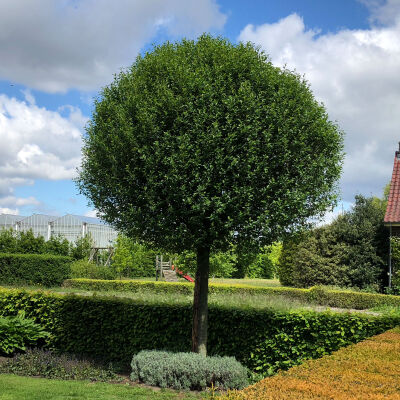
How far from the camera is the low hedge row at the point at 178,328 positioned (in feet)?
28.6

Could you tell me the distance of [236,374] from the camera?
8.20m

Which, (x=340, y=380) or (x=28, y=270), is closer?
(x=340, y=380)

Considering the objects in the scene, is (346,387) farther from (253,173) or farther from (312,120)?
(312,120)

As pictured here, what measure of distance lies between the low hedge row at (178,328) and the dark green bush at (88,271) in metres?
12.6

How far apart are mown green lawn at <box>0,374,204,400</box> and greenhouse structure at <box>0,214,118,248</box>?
23.0 metres

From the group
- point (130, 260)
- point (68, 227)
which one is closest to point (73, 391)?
point (130, 260)

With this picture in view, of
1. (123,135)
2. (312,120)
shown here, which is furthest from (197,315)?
(312,120)

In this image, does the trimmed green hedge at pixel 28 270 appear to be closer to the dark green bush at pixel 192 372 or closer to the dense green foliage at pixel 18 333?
the dense green foliage at pixel 18 333

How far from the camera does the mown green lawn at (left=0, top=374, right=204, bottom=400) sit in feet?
23.8

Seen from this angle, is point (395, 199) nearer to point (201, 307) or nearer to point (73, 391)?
point (201, 307)

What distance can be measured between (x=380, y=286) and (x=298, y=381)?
18.6 m

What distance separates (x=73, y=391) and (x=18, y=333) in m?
3.51

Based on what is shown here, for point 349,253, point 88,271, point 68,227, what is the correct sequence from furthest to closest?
point 68,227 < point 88,271 < point 349,253

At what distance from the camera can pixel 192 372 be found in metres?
8.02
